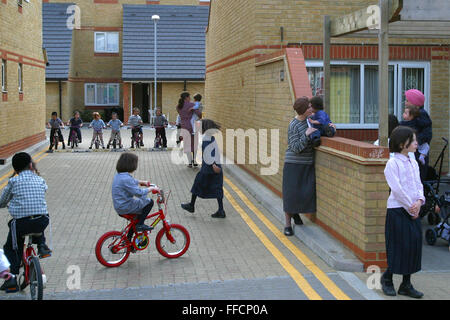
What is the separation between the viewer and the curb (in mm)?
7355

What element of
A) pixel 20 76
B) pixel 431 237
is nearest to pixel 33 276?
pixel 431 237

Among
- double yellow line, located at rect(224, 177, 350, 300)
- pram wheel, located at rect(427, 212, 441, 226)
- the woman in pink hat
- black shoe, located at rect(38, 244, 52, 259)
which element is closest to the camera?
double yellow line, located at rect(224, 177, 350, 300)

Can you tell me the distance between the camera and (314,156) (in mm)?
9172

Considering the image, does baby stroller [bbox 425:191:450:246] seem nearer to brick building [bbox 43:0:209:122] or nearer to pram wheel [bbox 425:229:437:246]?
pram wheel [bbox 425:229:437:246]

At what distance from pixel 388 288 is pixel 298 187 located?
112 inches

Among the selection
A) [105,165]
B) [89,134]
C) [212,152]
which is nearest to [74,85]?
[89,134]

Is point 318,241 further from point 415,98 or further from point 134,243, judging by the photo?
point 415,98

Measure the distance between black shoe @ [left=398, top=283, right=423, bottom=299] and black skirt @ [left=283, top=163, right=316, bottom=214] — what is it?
2.76 meters

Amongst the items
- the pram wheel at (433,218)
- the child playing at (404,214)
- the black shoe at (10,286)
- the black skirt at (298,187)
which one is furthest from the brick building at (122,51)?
the child playing at (404,214)

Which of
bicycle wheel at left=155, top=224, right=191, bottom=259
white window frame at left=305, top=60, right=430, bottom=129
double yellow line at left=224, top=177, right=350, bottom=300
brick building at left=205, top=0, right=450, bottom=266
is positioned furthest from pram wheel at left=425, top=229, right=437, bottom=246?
white window frame at left=305, top=60, right=430, bottom=129

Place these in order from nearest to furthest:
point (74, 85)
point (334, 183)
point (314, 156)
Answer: point (334, 183), point (314, 156), point (74, 85)

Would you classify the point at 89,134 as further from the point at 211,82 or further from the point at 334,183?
the point at 334,183

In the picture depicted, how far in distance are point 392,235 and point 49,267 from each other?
3970 mm
